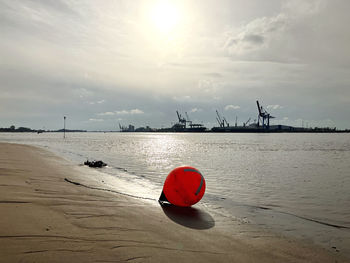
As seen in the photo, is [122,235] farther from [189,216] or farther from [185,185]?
[185,185]

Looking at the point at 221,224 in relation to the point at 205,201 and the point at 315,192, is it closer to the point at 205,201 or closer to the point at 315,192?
the point at 205,201

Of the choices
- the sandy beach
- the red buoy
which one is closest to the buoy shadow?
the sandy beach

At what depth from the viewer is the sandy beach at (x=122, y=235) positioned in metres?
3.01

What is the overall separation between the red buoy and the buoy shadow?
0.75 feet

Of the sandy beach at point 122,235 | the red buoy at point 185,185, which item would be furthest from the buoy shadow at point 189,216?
the red buoy at point 185,185

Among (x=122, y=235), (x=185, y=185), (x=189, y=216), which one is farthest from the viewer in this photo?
(x=185, y=185)

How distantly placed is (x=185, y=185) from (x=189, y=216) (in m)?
0.72

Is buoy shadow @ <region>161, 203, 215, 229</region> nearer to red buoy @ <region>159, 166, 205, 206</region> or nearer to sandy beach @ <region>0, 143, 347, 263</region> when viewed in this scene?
sandy beach @ <region>0, 143, 347, 263</region>

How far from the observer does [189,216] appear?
18.0 ft

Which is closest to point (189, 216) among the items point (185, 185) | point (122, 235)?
point (185, 185)

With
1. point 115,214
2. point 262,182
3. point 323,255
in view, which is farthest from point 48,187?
point 262,182

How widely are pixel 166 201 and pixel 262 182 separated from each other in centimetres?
596

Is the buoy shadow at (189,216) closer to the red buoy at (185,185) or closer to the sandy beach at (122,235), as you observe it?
the sandy beach at (122,235)

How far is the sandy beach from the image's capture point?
3.01 m
